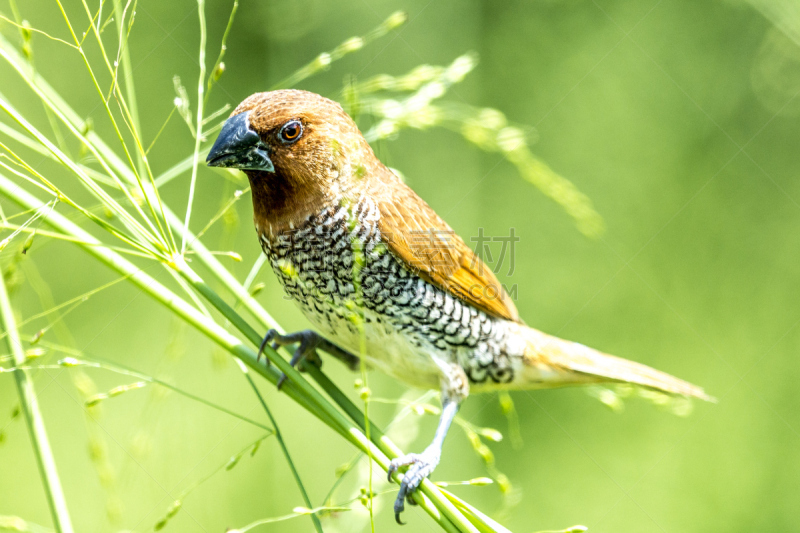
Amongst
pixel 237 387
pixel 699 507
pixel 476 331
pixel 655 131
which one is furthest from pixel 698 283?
pixel 237 387

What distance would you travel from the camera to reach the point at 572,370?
2539 mm

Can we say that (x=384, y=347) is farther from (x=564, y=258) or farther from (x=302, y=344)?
(x=564, y=258)

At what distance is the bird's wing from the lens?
82.5 inches

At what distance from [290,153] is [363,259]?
38 cm

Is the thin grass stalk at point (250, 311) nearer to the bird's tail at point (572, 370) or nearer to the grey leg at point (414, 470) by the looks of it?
the grey leg at point (414, 470)

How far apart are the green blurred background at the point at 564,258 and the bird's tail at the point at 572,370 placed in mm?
809

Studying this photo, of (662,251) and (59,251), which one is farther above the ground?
(662,251)

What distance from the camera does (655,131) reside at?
4.01 m

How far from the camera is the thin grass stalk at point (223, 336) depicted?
1306mm

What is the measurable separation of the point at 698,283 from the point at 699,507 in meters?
1.28

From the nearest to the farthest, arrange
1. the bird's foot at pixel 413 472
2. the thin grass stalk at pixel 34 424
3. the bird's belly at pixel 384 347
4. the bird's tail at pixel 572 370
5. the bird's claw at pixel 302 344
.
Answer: the thin grass stalk at pixel 34 424
the bird's foot at pixel 413 472
the bird's belly at pixel 384 347
the bird's claw at pixel 302 344
the bird's tail at pixel 572 370

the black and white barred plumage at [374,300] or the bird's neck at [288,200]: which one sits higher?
the bird's neck at [288,200]

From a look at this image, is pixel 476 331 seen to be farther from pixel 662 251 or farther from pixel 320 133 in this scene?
pixel 662 251

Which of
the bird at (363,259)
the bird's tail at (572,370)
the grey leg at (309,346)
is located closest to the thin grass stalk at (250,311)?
the bird at (363,259)
